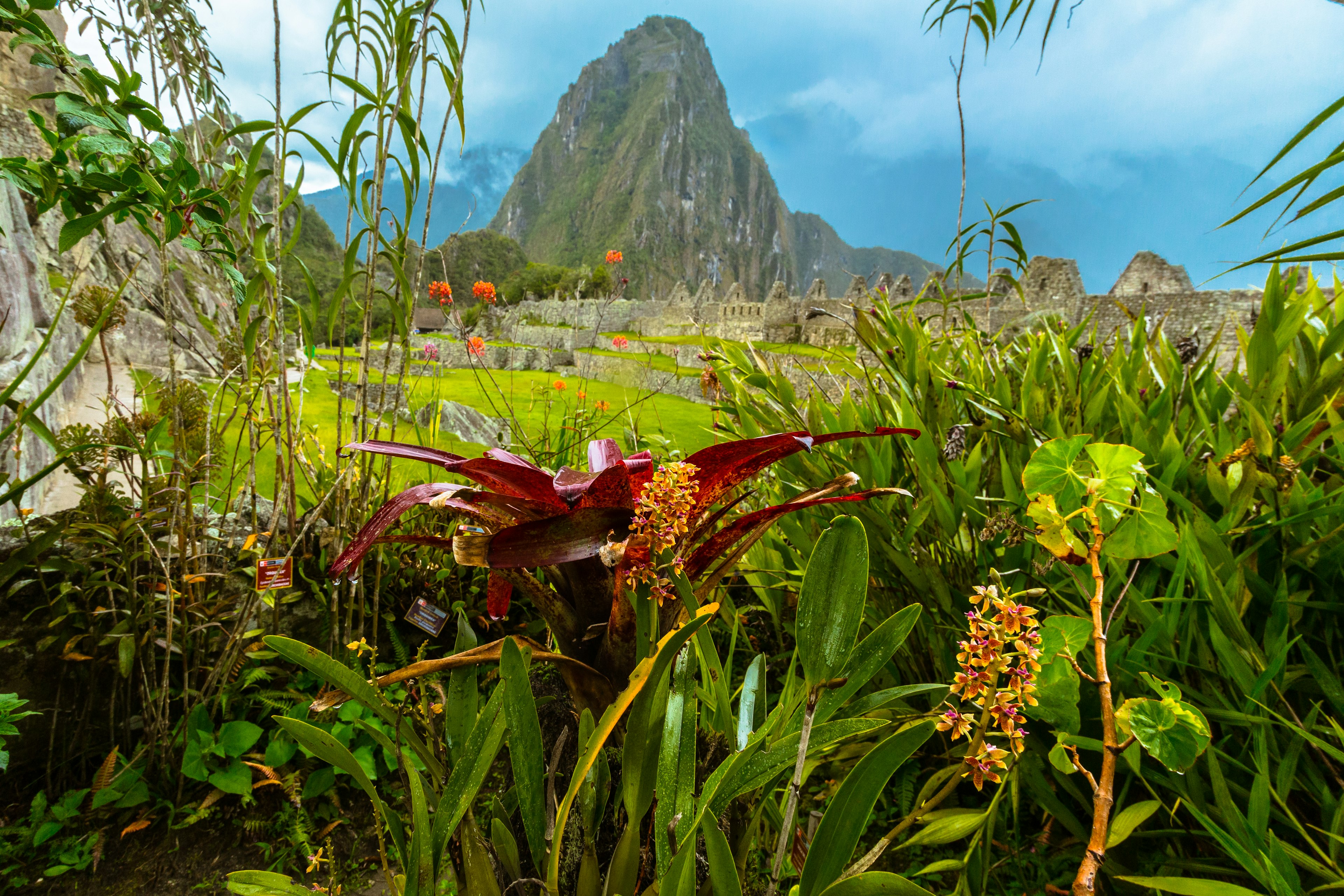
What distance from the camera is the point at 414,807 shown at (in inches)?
25.9

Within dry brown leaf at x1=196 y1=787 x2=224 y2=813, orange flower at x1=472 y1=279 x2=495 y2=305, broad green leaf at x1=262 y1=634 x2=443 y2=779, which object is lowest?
dry brown leaf at x1=196 y1=787 x2=224 y2=813

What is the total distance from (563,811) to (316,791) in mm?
1033

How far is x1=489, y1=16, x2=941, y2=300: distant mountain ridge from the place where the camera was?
98.8 m

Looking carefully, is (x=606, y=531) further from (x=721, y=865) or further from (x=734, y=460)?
(x=721, y=865)

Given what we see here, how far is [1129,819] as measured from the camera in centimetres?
76

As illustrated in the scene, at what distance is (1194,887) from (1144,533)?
0.41 metres

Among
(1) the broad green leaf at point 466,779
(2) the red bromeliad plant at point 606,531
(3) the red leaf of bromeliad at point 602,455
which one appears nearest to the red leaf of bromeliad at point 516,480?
(2) the red bromeliad plant at point 606,531

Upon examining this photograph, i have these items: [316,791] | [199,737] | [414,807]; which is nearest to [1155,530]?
[414,807]

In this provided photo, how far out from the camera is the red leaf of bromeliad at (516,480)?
0.76m

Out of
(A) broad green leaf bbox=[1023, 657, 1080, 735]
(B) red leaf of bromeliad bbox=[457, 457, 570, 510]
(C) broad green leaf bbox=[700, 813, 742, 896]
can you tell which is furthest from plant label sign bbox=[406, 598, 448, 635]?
(A) broad green leaf bbox=[1023, 657, 1080, 735]

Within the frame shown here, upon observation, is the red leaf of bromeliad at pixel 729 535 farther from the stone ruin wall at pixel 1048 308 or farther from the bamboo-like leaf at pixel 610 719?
the stone ruin wall at pixel 1048 308

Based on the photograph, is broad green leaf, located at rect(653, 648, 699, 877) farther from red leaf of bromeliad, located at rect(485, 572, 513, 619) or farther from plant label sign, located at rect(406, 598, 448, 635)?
plant label sign, located at rect(406, 598, 448, 635)

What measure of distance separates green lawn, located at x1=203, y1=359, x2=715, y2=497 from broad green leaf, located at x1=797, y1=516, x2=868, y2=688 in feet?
3.47

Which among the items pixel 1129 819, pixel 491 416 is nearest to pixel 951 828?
pixel 1129 819
